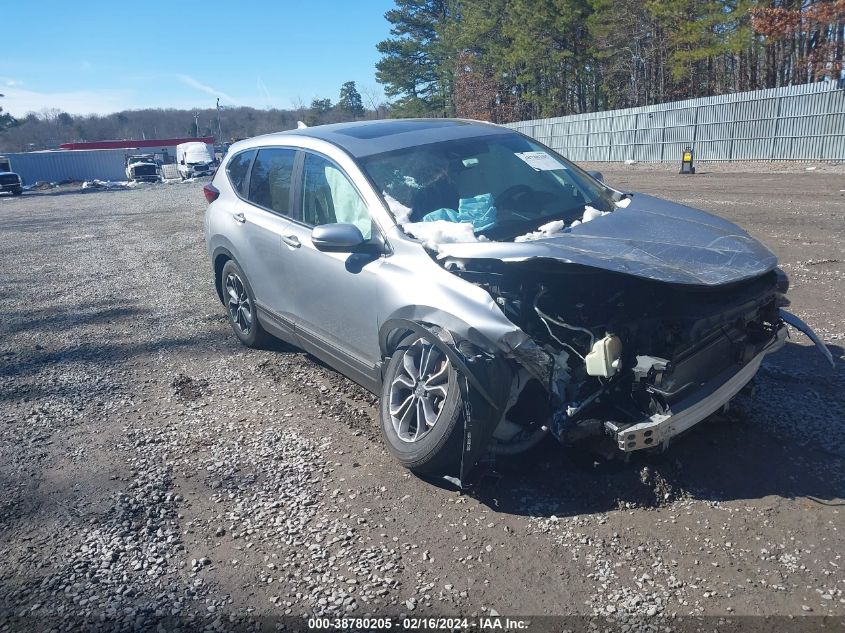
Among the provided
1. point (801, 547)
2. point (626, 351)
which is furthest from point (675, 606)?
point (626, 351)

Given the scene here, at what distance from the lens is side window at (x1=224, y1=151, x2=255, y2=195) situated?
231 inches

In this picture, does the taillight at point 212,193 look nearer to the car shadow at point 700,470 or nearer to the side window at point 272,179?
the side window at point 272,179

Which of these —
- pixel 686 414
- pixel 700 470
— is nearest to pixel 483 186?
→ pixel 686 414

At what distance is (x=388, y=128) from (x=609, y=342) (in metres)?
2.68

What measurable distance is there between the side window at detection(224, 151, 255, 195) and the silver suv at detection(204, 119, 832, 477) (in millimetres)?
1001

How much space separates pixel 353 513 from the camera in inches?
136

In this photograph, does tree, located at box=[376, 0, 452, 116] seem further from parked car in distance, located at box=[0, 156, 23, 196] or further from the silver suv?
the silver suv

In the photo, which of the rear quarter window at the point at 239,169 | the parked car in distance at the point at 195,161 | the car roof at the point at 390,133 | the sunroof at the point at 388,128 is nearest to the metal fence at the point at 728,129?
the car roof at the point at 390,133

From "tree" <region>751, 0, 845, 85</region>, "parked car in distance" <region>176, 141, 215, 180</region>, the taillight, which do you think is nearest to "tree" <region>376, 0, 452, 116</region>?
"parked car in distance" <region>176, 141, 215, 180</region>

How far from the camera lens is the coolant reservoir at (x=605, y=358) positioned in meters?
3.17

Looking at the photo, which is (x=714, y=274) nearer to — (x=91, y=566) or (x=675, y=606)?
(x=675, y=606)

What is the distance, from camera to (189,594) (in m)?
2.92

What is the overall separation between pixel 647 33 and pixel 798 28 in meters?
13.0

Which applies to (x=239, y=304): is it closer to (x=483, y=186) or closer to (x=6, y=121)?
(x=483, y=186)
